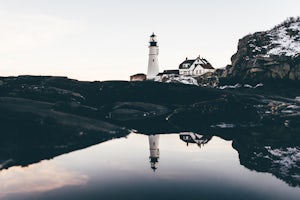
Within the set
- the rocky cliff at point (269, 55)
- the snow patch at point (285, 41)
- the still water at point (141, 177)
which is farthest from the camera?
the snow patch at point (285, 41)

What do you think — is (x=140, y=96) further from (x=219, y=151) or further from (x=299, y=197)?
(x=299, y=197)

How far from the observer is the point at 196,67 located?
121 m

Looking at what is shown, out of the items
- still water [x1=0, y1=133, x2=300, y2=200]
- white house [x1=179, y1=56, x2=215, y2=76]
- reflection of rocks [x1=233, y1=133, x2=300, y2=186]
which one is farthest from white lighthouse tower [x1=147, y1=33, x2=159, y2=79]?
still water [x1=0, y1=133, x2=300, y2=200]

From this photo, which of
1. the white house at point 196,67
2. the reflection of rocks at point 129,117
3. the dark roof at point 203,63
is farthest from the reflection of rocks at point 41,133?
the dark roof at point 203,63

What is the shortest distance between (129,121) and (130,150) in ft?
48.6

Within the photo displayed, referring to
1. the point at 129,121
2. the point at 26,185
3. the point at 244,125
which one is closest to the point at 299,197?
the point at 26,185

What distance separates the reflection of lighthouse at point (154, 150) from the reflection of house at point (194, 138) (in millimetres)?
2417

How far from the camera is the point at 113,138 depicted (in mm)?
26031

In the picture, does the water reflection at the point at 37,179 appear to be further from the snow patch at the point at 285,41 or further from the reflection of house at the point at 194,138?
the snow patch at the point at 285,41

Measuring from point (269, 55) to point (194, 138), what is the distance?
4401 cm

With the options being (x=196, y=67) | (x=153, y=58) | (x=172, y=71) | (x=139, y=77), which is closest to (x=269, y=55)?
(x=153, y=58)

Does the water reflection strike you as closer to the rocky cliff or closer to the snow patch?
the rocky cliff

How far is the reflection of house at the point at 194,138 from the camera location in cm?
2511

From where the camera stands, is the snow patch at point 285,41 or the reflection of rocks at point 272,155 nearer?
the reflection of rocks at point 272,155
